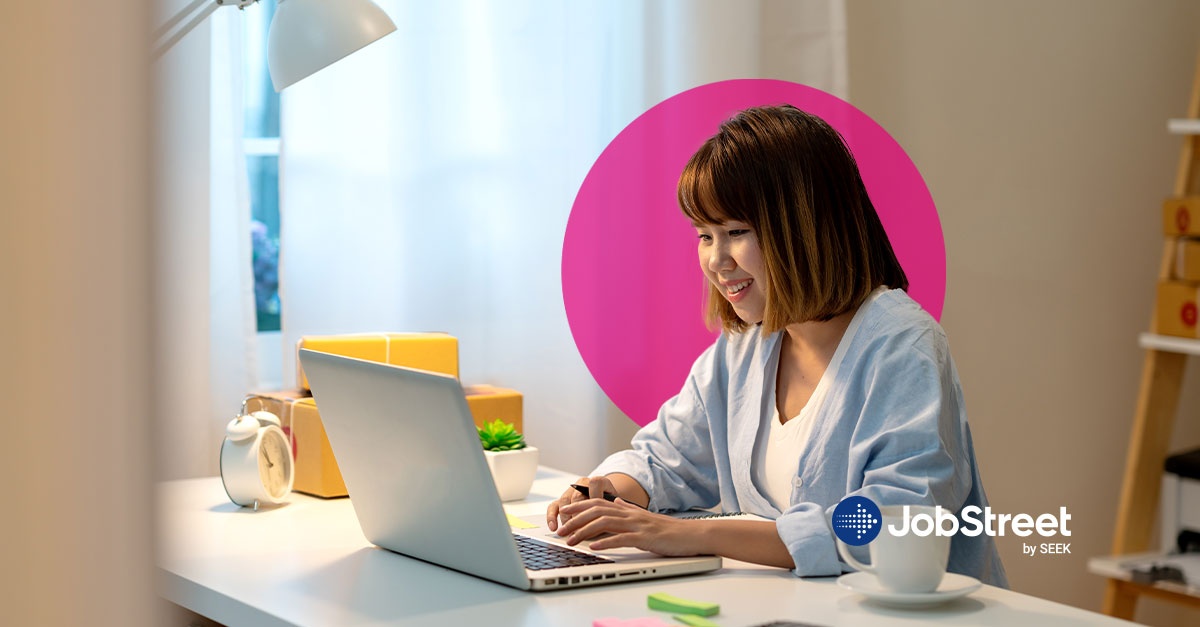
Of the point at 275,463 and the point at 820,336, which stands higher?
the point at 820,336

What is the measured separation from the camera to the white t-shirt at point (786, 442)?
1246mm

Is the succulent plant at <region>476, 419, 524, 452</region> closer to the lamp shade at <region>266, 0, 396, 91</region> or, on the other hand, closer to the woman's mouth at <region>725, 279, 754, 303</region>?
the woman's mouth at <region>725, 279, 754, 303</region>

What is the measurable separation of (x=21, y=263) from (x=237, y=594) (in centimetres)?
79

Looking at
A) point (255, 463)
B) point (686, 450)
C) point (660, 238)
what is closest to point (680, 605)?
point (686, 450)

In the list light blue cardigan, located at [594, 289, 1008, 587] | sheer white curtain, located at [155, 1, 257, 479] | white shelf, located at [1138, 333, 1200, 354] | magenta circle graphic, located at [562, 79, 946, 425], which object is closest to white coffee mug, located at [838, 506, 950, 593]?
light blue cardigan, located at [594, 289, 1008, 587]

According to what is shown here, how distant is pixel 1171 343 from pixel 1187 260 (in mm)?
166

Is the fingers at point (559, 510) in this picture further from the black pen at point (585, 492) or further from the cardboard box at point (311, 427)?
the cardboard box at point (311, 427)

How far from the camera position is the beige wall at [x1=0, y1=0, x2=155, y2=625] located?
249 mm

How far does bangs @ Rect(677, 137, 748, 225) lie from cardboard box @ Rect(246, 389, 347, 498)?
532mm

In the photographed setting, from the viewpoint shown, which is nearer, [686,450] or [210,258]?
[686,450]

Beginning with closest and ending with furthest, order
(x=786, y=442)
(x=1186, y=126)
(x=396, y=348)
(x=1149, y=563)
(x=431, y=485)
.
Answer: (x=431, y=485), (x=786, y=442), (x=396, y=348), (x=1186, y=126), (x=1149, y=563)

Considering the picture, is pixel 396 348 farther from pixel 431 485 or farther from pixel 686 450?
pixel 431 485

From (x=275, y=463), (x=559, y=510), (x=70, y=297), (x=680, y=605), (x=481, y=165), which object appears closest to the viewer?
(x=70, y=297)

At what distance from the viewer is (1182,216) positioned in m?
2.22
